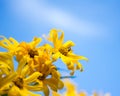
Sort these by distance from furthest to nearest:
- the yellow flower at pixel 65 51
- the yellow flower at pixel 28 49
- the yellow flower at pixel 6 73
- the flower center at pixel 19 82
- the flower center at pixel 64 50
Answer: the flower center at pixel 64 50 < the yellow flower at pixel 65 51 < the yellow flower at pixel 28 49 < the flower center at pixel 19 82 < the yellow flower at pixel 6 73

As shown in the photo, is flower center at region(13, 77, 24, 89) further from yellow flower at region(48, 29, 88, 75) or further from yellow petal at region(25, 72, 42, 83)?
yellow flower at region(48, 29, 88, 75)

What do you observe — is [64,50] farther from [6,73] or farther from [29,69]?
[6,73]

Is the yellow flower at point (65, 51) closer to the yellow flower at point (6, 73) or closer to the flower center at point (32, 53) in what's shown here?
the flower center at point (32, 53)

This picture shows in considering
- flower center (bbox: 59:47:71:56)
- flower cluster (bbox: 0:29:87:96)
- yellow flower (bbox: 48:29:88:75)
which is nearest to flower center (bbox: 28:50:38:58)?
flower cluster (bbox: 0:29:87:96)

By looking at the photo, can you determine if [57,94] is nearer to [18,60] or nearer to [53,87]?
[53,87]

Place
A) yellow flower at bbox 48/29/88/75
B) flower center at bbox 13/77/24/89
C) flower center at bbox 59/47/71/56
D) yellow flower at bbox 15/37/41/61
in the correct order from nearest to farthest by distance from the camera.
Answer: flower center at bbox 13/77/24/89 → yellow flower at bbox 15/37/41/61 → yellow flower at bbox 48/29/88/75 → flower center at bbox 59/47/71/56

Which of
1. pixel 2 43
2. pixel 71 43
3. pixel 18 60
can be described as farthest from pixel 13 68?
pixel 71 43

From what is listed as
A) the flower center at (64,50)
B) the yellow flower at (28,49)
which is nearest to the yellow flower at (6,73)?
the yellow flower at (28,49)

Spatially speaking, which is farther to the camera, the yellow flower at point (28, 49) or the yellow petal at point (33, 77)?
the yellow flower at point (28, 49)

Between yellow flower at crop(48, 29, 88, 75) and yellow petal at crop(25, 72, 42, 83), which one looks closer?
yellow petal at crop(25, 72, 42, 83)
